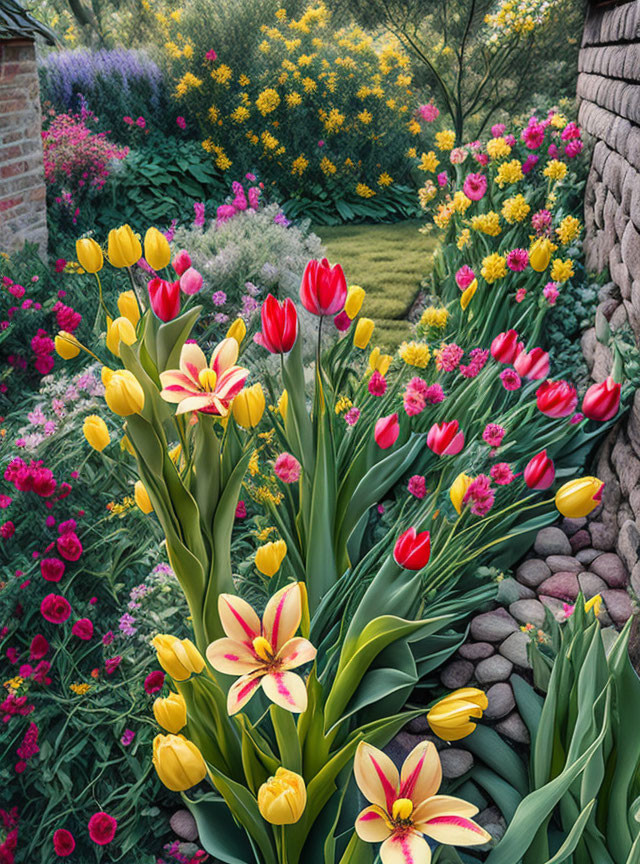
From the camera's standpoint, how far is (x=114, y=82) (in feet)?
21.5

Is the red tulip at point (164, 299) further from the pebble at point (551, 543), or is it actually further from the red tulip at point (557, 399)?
the pebble at point (551, 543)

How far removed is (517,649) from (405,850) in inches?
40.5

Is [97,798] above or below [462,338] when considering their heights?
below

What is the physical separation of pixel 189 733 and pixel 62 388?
68.2 inches

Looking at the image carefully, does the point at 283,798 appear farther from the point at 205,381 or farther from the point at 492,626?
the point at 492,626

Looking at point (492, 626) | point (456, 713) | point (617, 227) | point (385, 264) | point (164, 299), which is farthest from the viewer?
point (385, 264)

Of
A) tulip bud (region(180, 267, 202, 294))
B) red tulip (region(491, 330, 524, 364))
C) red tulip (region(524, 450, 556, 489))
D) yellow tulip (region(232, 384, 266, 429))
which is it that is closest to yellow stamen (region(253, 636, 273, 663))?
yellow tulip (region(232, 384, 266, 429))

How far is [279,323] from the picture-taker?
1358 mm

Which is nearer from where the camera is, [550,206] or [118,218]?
[550,206]

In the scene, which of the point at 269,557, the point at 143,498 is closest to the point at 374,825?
the point at 269,557

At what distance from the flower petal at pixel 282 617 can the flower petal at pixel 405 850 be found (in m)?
0.29

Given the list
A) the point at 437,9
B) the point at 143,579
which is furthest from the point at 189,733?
the point at 437,9

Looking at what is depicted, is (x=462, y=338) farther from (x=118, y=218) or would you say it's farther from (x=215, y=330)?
(x=118, y=218)

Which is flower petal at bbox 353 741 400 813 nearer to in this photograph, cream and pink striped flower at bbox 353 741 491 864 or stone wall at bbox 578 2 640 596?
cream and pink striped flower at bbox 353 741 491 864
